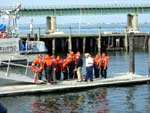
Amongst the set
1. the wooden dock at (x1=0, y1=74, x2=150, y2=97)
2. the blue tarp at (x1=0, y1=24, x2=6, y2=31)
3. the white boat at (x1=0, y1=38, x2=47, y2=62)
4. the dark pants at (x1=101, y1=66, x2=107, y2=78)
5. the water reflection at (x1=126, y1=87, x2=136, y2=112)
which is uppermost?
the blue tarp at (x1=0, y1=24, x2=6, y2=31)

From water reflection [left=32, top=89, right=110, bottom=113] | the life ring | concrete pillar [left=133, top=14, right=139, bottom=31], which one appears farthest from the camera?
concrete pillar [left=133, top=14, right=139, bottom=31]

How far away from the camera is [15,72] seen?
29.6 m

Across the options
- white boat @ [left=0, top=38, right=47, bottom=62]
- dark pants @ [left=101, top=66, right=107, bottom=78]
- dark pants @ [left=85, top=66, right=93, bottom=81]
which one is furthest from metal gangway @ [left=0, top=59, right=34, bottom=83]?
dark pants @ [left=101, top=66, right=107, bottom=78]

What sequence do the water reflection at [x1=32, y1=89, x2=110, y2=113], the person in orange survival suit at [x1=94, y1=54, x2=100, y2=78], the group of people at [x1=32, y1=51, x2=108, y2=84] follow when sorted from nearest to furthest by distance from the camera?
the water reflection at [x1=32, y1=89, x2=110, y2=113]
the group of people at [x1=32, y1=51, x2=108, y2=84]
the person in orange survival suit at [x1=94, y1=54, x2=100, y2=78]

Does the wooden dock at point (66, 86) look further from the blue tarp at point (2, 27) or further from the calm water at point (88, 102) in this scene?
the blue tarp at point (2, 27)

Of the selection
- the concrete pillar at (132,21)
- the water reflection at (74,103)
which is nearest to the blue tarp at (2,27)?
the water reflection at (74,103)

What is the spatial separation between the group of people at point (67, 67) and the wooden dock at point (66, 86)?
1.93ft

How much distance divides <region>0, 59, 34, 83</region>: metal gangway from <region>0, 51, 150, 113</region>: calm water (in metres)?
2.01

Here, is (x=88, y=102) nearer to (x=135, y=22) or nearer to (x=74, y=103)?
(x=74, y=103)

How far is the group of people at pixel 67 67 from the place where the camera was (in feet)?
96.8

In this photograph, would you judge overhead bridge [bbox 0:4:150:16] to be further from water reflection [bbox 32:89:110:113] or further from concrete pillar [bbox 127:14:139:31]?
water reflection [bbox 32:89:110:113]

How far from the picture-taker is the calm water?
24.5 metres

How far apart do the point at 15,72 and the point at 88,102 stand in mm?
5185

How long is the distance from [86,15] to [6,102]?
3075 inches
